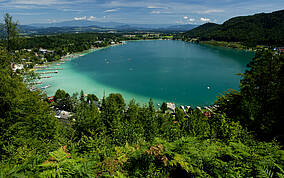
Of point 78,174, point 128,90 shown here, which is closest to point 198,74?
point 128,90

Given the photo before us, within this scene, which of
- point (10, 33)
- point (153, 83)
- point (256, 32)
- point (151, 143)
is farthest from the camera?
point (256, 32)

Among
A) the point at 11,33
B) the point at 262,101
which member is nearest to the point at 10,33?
the point at 11,33

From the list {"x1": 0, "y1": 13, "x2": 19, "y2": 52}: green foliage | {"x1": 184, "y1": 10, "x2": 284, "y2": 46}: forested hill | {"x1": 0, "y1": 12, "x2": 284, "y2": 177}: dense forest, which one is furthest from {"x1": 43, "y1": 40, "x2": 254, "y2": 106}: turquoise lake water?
{"x1": 184, "y1": 10, "x2": 284, "y2": 46}: forested hill

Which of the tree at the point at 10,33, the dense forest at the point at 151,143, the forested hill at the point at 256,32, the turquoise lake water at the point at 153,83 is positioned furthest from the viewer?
the forested hill at the point at 256,32

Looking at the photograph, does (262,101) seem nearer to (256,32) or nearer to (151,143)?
(151,143)

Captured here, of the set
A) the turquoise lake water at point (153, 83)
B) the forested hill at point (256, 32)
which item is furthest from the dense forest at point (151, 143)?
the forested hill at point (256, 32)

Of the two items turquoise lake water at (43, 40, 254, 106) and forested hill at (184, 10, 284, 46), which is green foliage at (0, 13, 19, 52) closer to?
turquoise lake water at (43, 40, 254, 106)

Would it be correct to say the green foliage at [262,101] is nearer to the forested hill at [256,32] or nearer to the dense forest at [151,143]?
the dense forest at [151,143]
